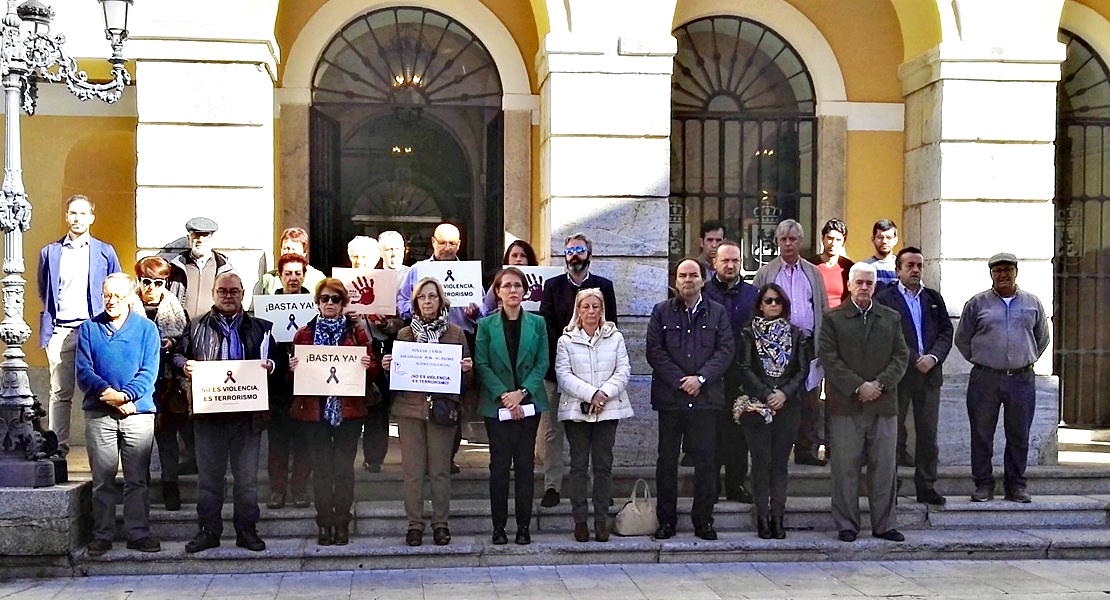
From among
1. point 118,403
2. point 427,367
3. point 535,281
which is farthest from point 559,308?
point 118,403

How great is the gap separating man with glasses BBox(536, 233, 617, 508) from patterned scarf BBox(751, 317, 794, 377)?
121 centimetres

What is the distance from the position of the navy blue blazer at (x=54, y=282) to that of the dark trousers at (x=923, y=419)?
6.26m

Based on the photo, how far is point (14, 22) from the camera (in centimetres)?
813

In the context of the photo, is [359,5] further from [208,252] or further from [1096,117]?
[1096,117]

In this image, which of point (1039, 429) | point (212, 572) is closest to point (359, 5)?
point (212, 572)

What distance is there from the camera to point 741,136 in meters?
12.4

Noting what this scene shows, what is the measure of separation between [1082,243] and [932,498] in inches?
183

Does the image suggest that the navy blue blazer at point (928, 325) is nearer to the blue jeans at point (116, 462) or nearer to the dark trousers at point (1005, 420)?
the dark trousers at point (1005, 420)

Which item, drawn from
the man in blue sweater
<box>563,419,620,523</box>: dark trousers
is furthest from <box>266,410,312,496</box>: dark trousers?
<box>563,419,620,523</box>: dark trousers

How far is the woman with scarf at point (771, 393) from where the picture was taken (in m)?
8.93

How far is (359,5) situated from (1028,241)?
6701 mm

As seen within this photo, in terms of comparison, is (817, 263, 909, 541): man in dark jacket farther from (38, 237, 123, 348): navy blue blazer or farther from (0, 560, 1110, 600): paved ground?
(38, 237, 123, 348): navy blue blazer

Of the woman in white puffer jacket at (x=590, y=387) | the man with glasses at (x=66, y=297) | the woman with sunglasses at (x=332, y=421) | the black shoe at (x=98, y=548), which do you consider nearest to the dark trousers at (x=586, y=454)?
the woman in white puffer jacket at (x=590, y=387)

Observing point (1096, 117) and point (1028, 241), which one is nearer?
point (1028, 241)
